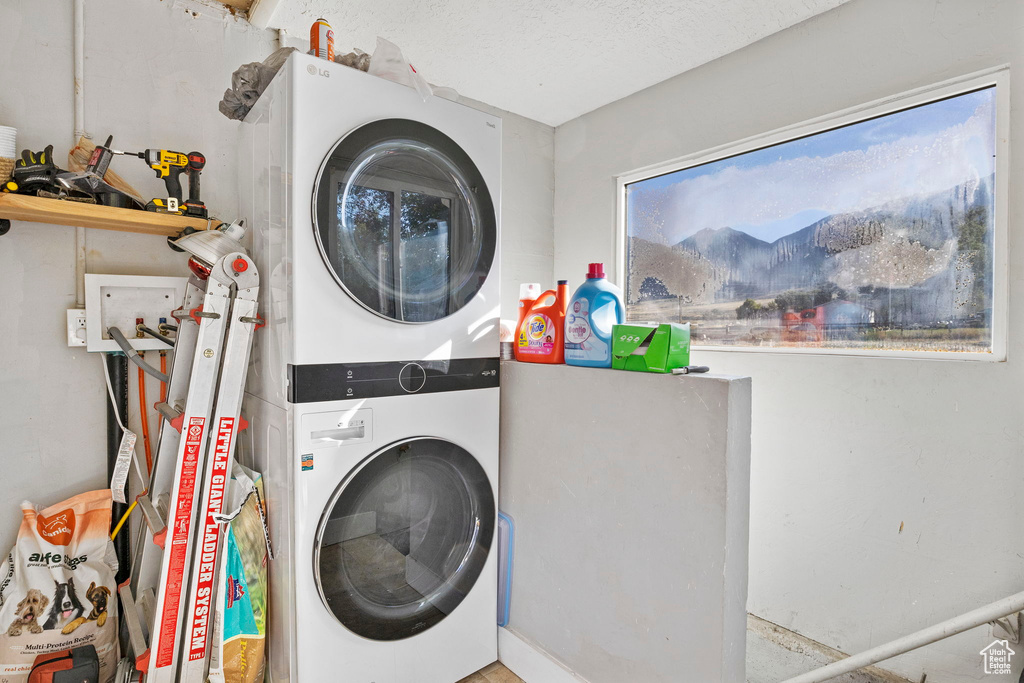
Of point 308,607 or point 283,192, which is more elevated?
point 283,192

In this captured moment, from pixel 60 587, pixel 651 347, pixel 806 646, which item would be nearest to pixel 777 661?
pixel 806 646

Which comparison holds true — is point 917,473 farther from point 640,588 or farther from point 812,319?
point 640,588

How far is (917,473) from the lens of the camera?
1775mm

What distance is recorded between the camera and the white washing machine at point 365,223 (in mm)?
1340

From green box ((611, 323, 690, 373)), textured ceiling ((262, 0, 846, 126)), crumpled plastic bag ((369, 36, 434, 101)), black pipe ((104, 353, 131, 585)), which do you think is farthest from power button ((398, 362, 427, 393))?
textured ceiling ((262, 0, 846, 126))

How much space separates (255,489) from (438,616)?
2.21ft

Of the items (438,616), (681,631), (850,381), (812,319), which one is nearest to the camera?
(681,631)

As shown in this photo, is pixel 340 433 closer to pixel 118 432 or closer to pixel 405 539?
pixel 405 539

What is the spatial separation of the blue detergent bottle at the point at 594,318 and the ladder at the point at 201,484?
0.93 meters

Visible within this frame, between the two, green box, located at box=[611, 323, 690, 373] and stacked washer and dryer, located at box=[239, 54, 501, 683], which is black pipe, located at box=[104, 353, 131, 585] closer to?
stacked washer and dryer, located at box=[239, 54, 501, 683]

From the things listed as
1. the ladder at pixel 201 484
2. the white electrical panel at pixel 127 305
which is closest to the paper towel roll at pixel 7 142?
the white electrical panel at pixel 127 305

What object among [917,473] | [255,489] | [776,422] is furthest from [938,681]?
[255,489]
